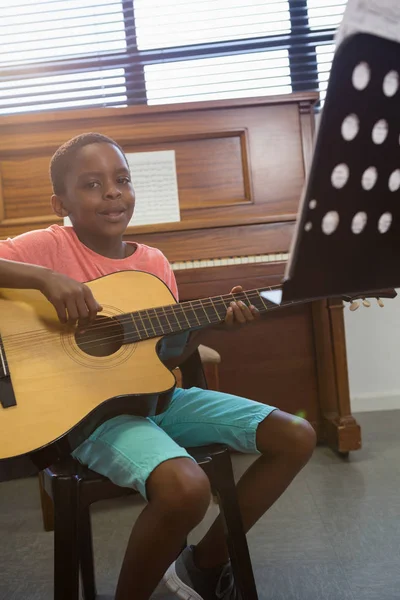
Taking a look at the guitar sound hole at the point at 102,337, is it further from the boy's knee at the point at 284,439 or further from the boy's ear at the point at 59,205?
the boy's ear at the point at 59,205

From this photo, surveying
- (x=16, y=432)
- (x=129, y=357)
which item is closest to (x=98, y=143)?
(x=129, y=357)

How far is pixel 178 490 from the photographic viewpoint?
3.35 feet

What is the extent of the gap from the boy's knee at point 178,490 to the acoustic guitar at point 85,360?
0.17 m

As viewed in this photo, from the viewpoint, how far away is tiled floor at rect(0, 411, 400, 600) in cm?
141

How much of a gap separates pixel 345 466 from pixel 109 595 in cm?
113

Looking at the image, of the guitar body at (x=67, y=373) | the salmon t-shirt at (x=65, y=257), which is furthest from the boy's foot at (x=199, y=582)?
the salmon t-shirt at (x=65, y=257)

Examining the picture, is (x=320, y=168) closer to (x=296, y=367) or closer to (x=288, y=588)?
(x=288, y=588)

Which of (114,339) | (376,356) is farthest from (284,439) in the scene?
(376,356)

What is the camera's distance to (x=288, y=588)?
1.40 meters

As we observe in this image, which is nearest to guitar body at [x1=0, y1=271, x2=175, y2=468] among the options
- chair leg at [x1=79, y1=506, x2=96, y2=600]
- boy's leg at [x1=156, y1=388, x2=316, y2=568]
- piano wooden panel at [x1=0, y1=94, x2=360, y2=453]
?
boy's leg at [x1=156, y1=388, x2=316, y2=568]

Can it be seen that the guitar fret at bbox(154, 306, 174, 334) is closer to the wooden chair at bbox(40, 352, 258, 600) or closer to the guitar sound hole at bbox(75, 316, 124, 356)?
the guitar sound hole at bbox(75, 316, 124, 356)

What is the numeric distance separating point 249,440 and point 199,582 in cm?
34

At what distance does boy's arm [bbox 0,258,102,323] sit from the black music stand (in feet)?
2.21

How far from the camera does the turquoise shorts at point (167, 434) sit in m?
1.06
